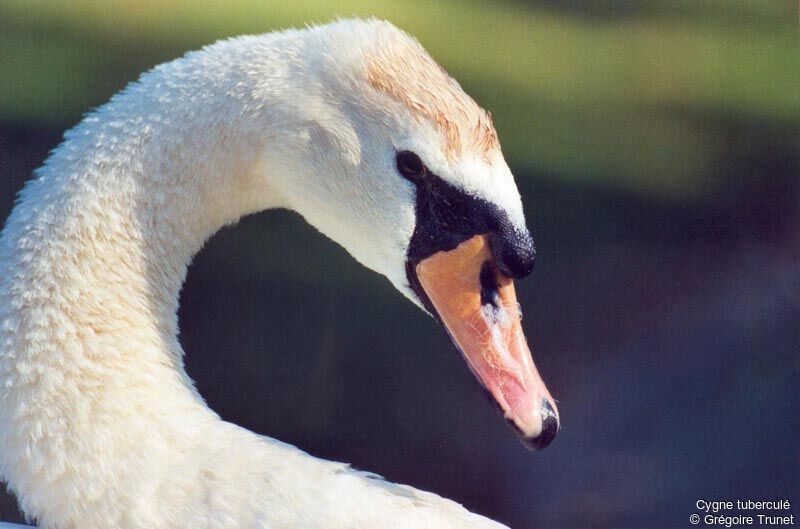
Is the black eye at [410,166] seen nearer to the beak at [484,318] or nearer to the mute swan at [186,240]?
the mute swan at [186,240]

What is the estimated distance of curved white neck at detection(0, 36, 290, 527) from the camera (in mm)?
1364

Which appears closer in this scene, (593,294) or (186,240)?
(186,240)

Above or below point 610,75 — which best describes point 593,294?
below

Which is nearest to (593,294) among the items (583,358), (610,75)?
(583,358)

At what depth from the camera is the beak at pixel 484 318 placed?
144 cm

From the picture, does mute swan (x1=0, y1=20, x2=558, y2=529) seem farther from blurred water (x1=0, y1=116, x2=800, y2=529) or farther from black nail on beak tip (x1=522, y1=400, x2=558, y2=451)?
blurred water (x1=0, y1=116, x2=800, y2=529)

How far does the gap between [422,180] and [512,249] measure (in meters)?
0.16

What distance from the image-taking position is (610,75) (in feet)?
7.20

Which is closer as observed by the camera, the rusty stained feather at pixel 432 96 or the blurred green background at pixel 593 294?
the rusty stained feather at pixel 432 96

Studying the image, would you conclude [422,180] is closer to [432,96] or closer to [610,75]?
[432,96]

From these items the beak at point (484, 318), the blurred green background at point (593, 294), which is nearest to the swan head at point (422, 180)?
the beak at point (484, 318)

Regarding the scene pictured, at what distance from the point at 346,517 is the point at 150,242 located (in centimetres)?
48

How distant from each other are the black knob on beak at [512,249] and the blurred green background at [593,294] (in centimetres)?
66

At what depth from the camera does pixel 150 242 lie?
4.81 ft
